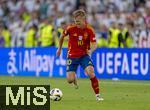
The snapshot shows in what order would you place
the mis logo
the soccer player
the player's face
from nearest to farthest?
1. the mis logo
2. the player's face
3. the soccer player

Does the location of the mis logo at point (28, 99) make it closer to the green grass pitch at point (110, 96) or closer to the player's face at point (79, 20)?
the green grass pitch at point (110, 96)

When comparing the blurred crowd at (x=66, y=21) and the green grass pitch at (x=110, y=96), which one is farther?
the blurred crowd at (x=66, y=21)

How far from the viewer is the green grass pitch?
17.3 meters

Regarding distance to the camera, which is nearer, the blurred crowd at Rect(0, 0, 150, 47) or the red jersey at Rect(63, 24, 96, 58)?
the red jersey at Rect(63, 24, 96, 58)

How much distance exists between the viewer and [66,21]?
3525 centimetres

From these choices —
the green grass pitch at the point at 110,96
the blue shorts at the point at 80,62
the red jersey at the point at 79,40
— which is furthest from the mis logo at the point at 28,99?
the red jersey at the point at 79,40

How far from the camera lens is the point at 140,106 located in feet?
56.7

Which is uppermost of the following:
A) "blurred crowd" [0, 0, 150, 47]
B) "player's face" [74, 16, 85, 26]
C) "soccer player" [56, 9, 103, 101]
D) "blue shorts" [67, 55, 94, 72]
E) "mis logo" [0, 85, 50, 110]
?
"blurred crowd" [0, 0, 150, 47]

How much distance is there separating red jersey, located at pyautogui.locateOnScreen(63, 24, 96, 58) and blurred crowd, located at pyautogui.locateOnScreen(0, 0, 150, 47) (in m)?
11.2

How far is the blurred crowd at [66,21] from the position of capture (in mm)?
31953

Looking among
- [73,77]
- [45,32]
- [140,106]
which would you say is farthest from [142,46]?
[140,106]

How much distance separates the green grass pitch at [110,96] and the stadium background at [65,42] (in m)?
0.04

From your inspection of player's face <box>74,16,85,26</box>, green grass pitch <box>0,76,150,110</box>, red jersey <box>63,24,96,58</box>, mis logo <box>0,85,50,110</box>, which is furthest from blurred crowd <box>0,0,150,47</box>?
mis logo <box>0,85,50,110</box>

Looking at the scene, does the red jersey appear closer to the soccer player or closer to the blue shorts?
the soccer player
